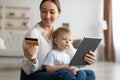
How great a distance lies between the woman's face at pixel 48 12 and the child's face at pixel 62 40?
13cm

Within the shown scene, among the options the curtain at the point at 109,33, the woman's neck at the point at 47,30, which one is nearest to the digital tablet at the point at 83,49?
the woman's neck at the point at 47,30

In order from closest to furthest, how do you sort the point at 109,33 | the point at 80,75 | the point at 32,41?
the point at 32,41
the point at 80,75
the point at 109,33

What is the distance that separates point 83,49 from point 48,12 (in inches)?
14.1

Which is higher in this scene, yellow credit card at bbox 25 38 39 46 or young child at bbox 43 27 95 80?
yellow credit card at bbox 25 38 39 46

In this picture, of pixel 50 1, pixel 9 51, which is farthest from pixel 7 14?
pixel 50 1

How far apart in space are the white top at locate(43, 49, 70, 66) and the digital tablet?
0.26 ft

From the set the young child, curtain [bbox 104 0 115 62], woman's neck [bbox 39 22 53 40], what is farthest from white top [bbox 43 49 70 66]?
curtain [bbox 104 0 115 62]

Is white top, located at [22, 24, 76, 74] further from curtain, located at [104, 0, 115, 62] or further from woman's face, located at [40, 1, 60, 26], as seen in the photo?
curtain, located at [104, 0, 115, 62]

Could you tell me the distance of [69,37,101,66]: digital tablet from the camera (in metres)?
1.79

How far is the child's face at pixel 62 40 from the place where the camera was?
1887 millimetres

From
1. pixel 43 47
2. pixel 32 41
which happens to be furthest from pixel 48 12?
pixel 32 41

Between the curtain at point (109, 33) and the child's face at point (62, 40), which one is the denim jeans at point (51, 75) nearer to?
the child's face at point (62, 40)

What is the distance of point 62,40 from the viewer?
1889mm

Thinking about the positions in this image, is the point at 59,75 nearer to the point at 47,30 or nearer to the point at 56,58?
the point at 56,58
